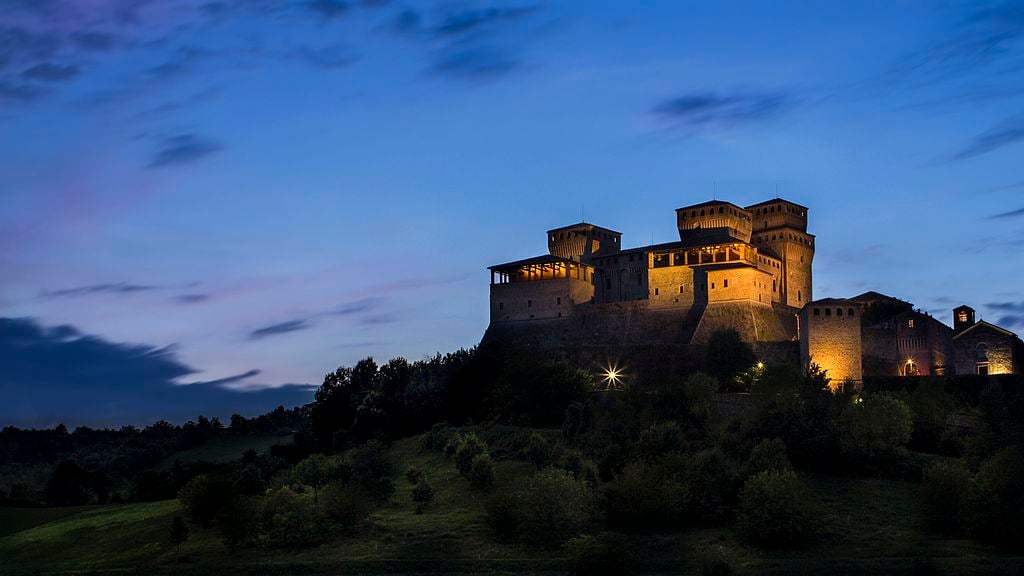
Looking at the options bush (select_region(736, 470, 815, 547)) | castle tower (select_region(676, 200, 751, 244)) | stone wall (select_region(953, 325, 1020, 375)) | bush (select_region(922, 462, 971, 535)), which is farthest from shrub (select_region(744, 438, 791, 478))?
castle tower (select_region(676, 200, 751, 244))

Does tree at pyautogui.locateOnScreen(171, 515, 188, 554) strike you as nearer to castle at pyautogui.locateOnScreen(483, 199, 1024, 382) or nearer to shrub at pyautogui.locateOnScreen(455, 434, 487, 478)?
shrub at pyautogui.locateOnScreen(455, 434, 487, 478)

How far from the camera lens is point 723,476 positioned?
154ft

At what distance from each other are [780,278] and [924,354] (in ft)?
55.0

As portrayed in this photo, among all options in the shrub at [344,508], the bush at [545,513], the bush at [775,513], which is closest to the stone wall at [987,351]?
the bush at [775,513]

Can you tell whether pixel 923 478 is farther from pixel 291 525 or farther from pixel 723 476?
pixel 291 525

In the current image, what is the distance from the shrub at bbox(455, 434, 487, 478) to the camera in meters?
54.8

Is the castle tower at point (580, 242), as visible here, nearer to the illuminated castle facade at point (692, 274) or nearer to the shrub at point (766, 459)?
the illuminated castle facade at point (692, 274)

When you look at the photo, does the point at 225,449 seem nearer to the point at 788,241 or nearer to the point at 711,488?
the point at 788,241

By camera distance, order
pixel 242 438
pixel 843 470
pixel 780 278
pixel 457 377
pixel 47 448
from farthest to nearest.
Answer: pixel 47 448, pixel 242 438, pixel 780 278, pixel 457 377, pixel 843 470

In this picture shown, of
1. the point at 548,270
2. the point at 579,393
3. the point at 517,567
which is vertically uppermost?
the point at 548,270

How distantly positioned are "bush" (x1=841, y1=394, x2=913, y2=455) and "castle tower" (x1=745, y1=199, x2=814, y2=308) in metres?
29.3

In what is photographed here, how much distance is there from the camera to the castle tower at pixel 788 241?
81.8 metres

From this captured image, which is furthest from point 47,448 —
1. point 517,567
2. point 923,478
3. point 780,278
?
point 923,478

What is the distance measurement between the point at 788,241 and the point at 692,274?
464 inches
